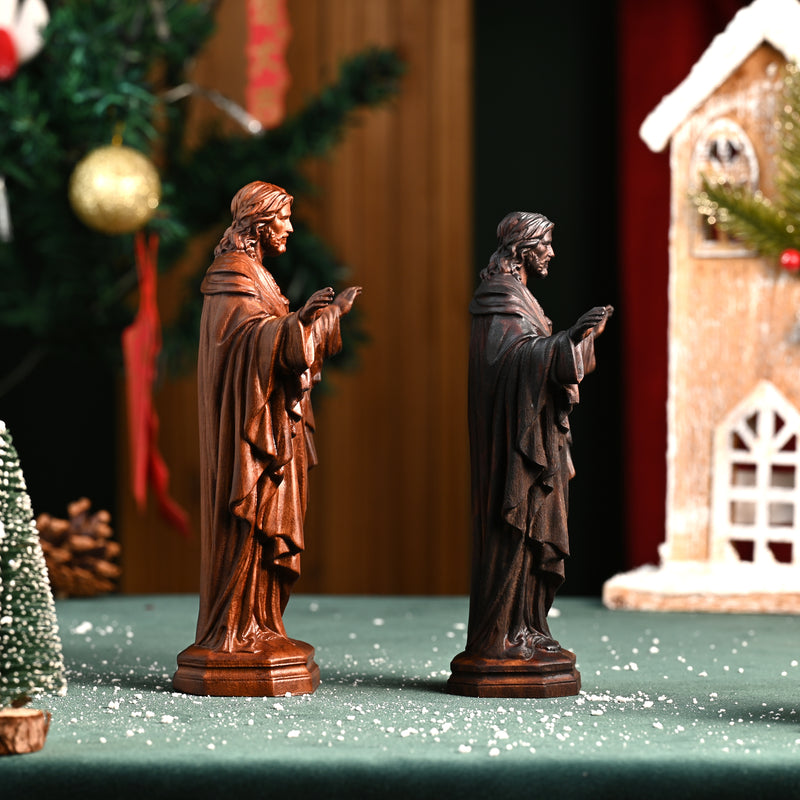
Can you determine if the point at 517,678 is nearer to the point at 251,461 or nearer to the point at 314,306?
the point at 251,461

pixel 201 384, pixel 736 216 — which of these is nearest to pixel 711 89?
pixel 736 216

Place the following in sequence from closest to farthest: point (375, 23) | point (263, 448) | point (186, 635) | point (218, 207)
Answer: point (263, 448)
point (186, 635)
point (218, 207)
point (375, 23)

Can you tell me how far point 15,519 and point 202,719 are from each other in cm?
37

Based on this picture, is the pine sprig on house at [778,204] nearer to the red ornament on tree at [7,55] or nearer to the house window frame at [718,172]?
the house window frame at [718,172]

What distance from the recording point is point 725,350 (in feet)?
9.57

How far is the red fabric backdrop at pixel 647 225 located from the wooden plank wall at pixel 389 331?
659 mm

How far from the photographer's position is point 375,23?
4223 mm

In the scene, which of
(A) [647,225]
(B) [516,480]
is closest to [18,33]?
(A) [647,225]

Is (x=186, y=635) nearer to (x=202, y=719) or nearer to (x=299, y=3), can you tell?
(x=202, y=719)

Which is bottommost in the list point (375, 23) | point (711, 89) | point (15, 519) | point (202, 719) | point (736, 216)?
point (202, 719)

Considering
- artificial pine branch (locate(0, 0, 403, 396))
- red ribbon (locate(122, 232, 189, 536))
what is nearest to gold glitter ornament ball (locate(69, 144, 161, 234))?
artificial pine branch (locate(0, 0, 403, 396))

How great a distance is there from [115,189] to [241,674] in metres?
1.31

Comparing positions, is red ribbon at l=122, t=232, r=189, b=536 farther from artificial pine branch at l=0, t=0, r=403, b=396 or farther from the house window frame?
the house window frame

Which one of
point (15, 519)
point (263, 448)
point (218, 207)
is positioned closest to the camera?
point (15, 519)
